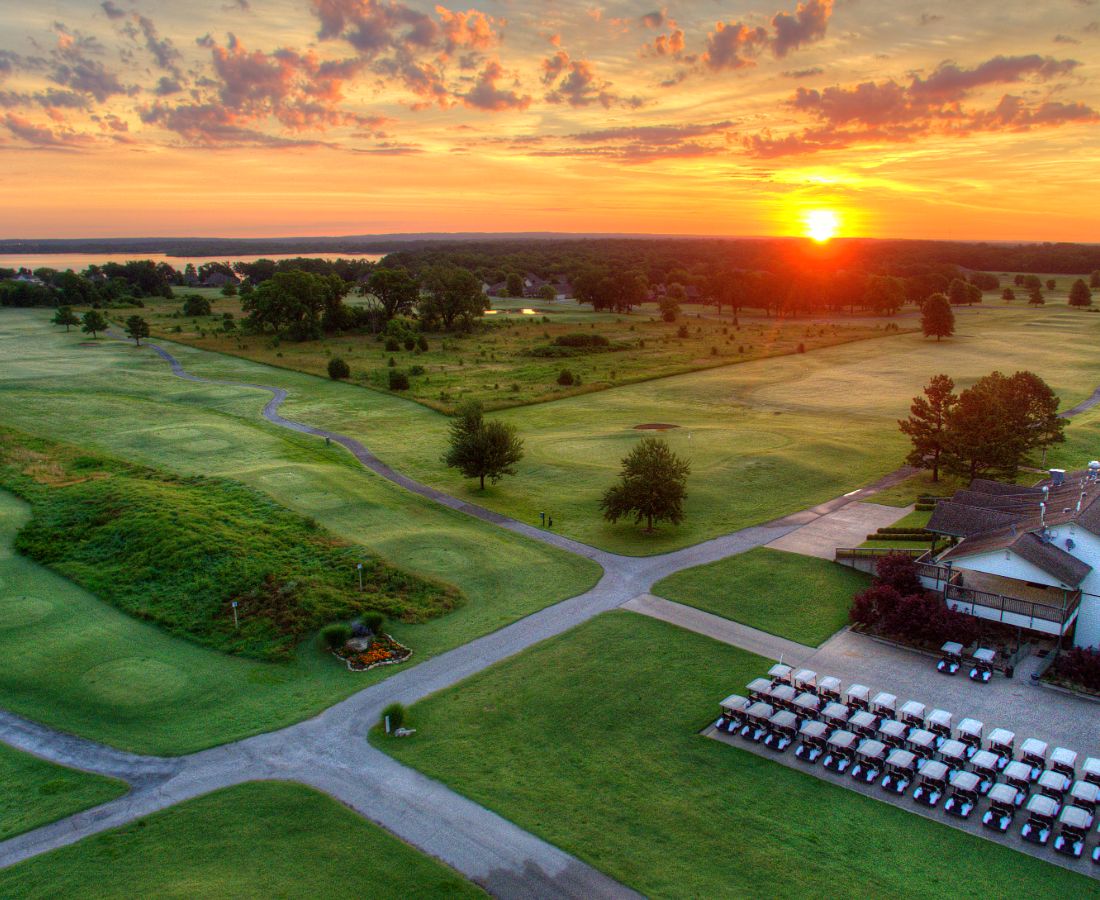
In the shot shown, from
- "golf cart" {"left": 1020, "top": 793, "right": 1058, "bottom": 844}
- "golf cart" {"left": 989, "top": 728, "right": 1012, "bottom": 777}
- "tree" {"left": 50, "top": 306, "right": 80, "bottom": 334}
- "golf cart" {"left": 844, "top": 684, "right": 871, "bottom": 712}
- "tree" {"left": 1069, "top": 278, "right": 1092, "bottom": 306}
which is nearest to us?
"golf cart" {"left": 1020, "top": 793, "right": 1058, "bottom": 844}

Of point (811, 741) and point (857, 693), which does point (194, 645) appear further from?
point (857, 693)

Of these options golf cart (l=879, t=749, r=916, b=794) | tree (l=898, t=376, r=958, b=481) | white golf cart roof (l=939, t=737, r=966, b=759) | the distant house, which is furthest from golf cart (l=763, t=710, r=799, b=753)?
tree (l=898, t=376, r=958, b=481)

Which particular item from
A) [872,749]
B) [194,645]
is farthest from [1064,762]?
[194,645]

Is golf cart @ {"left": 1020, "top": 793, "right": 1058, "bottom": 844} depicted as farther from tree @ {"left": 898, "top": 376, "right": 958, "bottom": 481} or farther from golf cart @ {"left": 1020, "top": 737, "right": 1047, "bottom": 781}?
tree @ {"left": 898, "top": 376, "right": 958, "bottom": 481}

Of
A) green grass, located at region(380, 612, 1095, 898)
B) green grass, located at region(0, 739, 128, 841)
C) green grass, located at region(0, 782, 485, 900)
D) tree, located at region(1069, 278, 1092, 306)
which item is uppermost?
tree, located at region(1069, 278, 1092, 306)

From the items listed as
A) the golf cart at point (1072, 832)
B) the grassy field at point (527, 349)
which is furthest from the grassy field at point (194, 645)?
the grassy field at point (527, 349)

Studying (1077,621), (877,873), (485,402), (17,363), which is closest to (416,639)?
(877,873)
